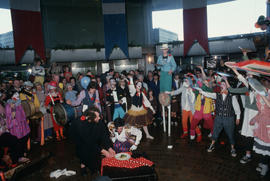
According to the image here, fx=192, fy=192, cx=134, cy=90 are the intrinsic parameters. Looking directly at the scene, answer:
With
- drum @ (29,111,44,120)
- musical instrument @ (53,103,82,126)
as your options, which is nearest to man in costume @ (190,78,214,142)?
musical instrument @ (53,103,82,126)

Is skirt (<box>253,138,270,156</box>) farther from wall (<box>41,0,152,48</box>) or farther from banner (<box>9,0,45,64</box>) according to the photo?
wall (<box>41,0,152,48</box>)

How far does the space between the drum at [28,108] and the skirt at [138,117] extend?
9.72 feet

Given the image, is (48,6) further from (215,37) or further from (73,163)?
(73,163)

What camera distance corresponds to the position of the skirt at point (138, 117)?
6.16m

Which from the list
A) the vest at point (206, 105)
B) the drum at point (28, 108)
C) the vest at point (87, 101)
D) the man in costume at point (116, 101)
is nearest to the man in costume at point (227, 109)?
the vest at point (206, 105)

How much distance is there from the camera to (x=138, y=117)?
20.4 feet

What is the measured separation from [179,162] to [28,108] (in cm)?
475

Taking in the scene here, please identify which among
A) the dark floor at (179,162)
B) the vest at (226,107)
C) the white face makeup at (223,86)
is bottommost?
the dark floor at (179,162)

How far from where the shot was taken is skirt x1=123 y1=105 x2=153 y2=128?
6156 mm

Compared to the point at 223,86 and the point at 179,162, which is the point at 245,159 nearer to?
the point at 179,162

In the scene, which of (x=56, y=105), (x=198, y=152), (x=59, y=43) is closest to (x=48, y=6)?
(x=59, y=43)

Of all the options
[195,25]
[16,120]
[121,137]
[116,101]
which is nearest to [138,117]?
[116,101]

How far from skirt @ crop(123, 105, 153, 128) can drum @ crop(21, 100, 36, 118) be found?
2.96 meters

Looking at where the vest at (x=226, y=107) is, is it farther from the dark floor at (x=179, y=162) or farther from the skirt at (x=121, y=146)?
the skirt at (x=121, y=146)
